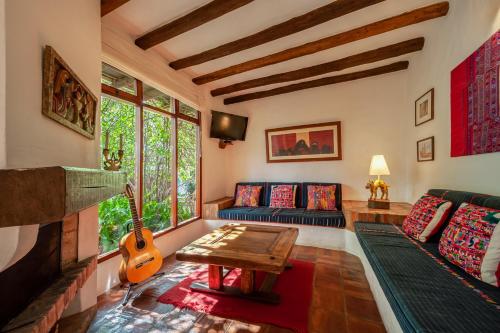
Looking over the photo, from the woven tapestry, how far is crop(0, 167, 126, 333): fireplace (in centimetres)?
249

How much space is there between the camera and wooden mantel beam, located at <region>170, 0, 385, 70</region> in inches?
70.7

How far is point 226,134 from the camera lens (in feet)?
12.5

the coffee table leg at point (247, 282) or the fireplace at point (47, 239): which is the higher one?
the fireplace at point (47, 239)

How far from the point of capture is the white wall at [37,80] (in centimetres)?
90

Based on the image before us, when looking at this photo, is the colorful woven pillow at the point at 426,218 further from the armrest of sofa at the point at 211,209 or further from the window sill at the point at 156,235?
the window sill at the point at 156,235

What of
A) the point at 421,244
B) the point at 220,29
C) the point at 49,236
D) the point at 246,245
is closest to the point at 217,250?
the point at 246,245

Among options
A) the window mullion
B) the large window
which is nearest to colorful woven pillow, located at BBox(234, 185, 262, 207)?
the large window

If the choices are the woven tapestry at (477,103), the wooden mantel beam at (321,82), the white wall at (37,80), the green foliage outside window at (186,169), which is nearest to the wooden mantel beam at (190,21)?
the white wall at (37,80)

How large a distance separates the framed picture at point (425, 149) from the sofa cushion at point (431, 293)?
4.20ft

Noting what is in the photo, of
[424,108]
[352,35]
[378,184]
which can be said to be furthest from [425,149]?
[352,35]

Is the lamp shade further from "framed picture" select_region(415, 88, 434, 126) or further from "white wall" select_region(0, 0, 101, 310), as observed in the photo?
"white wall" select_region(0, 0, 101, 310)

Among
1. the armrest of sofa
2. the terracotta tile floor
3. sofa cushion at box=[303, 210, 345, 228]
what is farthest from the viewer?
the armrest of sofa

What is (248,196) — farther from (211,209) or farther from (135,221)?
(135,221)

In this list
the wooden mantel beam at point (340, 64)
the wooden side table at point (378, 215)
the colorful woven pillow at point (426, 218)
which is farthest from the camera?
the wooden mantel beam at point (340, 64)
